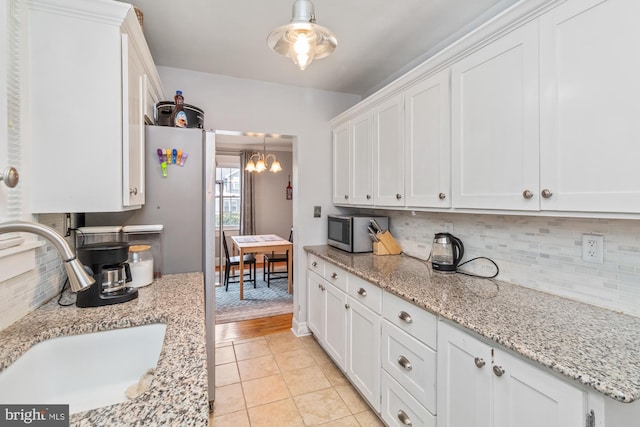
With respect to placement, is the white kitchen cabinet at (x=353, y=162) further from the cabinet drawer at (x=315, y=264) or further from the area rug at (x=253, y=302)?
the area rug at (x=253, y=302)

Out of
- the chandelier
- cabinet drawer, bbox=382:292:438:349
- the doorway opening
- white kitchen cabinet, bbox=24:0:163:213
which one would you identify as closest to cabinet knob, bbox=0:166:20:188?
white kitchen cabinet, bbox=24:0:163:213

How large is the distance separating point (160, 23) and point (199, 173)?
1.01 meters

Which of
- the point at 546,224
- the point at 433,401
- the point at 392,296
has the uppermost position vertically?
the point at 546,224

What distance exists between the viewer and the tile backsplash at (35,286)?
1.08m

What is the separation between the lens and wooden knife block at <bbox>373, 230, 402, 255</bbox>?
8.29ft

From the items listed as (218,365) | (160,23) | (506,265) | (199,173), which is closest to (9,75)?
(199,173)

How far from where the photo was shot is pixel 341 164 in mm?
2943

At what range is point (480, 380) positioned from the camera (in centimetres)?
112

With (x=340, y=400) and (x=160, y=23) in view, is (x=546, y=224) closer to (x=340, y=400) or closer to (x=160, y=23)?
(x=340, y=400)

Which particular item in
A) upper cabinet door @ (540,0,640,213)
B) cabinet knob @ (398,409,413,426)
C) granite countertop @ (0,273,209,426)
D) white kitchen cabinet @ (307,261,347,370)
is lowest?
cabinet knob @ (398,409,413,426)

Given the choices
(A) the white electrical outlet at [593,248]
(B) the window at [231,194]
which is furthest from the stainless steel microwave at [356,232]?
(B) the window at [231,194]

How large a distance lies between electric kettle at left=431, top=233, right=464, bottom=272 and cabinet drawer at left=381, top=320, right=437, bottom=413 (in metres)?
0.56

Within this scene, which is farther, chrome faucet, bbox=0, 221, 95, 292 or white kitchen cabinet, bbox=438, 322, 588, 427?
white kitchen cabinet, bbox=438, 322, 588, 427

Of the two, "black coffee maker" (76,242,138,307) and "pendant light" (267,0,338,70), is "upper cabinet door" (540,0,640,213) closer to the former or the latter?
"pendant light" (267,0,338,70)
